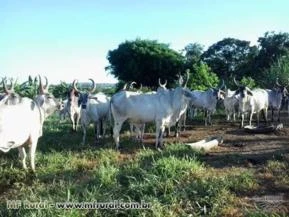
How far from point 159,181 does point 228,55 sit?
38.6m

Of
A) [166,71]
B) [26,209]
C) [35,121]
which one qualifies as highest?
[166,71]

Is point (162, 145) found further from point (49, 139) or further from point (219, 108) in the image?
point (219, 108)

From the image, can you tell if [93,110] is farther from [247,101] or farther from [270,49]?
[270,49]

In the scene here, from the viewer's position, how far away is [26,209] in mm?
7633

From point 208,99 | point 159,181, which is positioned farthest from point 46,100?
point 208,99

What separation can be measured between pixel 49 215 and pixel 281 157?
5802 millimetres

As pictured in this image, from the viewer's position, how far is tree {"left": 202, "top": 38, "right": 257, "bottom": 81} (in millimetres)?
44312

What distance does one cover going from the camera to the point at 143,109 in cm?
1350

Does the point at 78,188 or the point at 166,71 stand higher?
the point at 166,71

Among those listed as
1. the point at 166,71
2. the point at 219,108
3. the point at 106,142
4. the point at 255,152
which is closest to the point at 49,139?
the point at 106,142

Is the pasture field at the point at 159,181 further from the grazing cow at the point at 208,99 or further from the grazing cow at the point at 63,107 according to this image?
the grazing cow at the point at 208,99

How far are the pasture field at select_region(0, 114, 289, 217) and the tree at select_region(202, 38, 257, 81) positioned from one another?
31884 millimetres

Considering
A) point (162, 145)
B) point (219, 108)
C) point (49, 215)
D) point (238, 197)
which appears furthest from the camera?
point (219, 108)

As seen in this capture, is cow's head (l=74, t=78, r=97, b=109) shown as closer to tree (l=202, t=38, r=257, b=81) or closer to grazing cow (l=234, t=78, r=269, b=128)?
grazing cow (l=234, t=78, r=269, b=128)
